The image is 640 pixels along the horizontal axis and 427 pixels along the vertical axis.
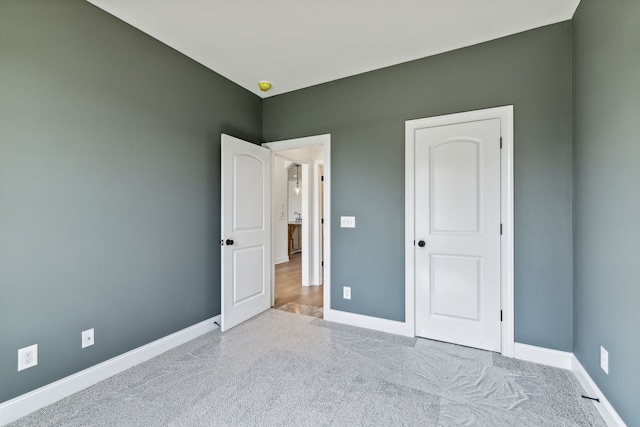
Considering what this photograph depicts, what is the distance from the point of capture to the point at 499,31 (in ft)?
7.29

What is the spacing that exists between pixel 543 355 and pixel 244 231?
2.86m

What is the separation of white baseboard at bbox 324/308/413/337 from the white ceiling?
2.55 metres

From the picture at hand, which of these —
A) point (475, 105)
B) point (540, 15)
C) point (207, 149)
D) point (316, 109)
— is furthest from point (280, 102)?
point (540, 15)

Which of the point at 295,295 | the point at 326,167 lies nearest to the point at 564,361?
the point at 326,167

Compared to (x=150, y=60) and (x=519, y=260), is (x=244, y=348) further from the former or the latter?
(x=150, y=60)

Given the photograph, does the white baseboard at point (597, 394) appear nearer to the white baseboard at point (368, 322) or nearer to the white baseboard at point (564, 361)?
the white baseboard at point (564, 361)

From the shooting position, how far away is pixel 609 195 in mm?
1555

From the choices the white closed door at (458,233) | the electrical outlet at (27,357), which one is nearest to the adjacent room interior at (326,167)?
the electrical outlet at (27,357)

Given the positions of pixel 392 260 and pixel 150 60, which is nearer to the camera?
pixel 150 60

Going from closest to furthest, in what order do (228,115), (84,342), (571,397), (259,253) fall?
(571,397), (84,342), (228,115), (259,253)

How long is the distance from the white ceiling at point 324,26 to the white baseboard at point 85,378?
2557 millimetres

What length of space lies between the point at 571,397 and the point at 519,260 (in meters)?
0.92

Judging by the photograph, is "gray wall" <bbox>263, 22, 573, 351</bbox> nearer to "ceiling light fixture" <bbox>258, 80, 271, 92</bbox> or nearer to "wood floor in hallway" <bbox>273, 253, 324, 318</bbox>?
"ceiling light fixture" <bbox>258, 80, 271, 92</bbox>

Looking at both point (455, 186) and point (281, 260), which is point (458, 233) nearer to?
point (455, 186)
